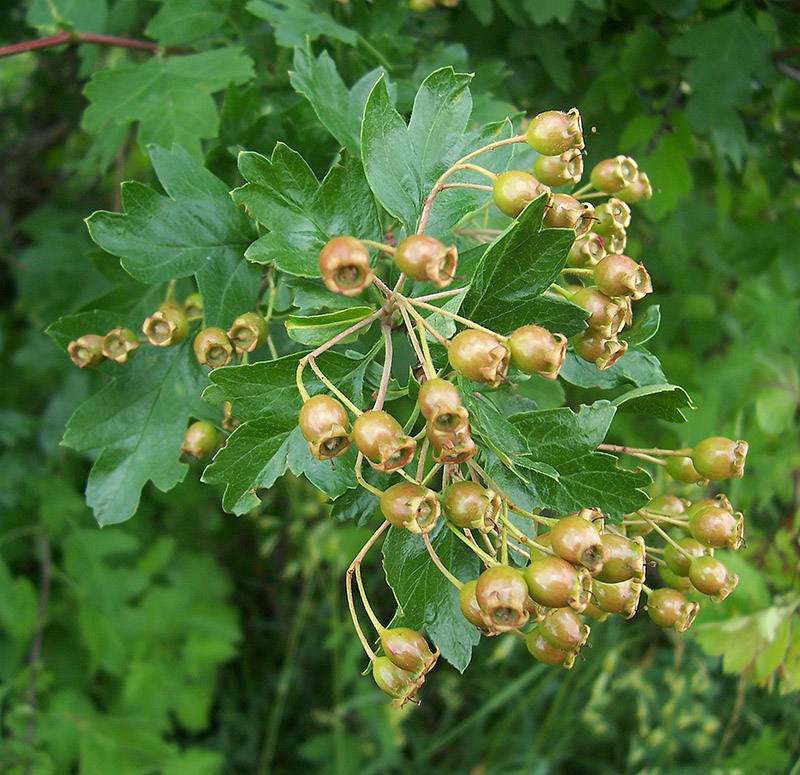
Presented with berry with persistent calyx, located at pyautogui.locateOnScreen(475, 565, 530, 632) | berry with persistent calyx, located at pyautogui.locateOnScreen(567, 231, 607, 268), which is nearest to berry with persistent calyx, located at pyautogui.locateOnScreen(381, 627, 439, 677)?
berry with persistent calyx, located at pyautogui.locateOnScreen(475, 565, 530, 632)

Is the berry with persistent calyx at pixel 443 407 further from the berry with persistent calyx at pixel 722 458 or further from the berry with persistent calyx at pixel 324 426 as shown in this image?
the berry with persistent calyx at pixel 722 458

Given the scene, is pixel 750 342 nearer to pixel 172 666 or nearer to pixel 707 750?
pixel 707 750

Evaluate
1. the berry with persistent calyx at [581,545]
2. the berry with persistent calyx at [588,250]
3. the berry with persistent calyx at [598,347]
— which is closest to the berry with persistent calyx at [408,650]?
the berry with persistent calyx at [581,545]

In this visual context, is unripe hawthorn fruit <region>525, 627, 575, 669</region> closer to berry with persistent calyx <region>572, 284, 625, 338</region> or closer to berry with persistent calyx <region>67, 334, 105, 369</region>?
berry with persistent calyx <region>572, 284, 625, 338</region>

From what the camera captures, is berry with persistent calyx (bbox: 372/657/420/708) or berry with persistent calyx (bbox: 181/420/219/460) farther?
berry with persistent calyx (bbox: 181/420/219/460)

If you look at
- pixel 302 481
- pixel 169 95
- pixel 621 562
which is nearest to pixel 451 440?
pixel 621 562

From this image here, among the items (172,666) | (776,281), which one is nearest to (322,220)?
(776,281)

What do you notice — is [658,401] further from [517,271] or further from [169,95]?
[169,95]
